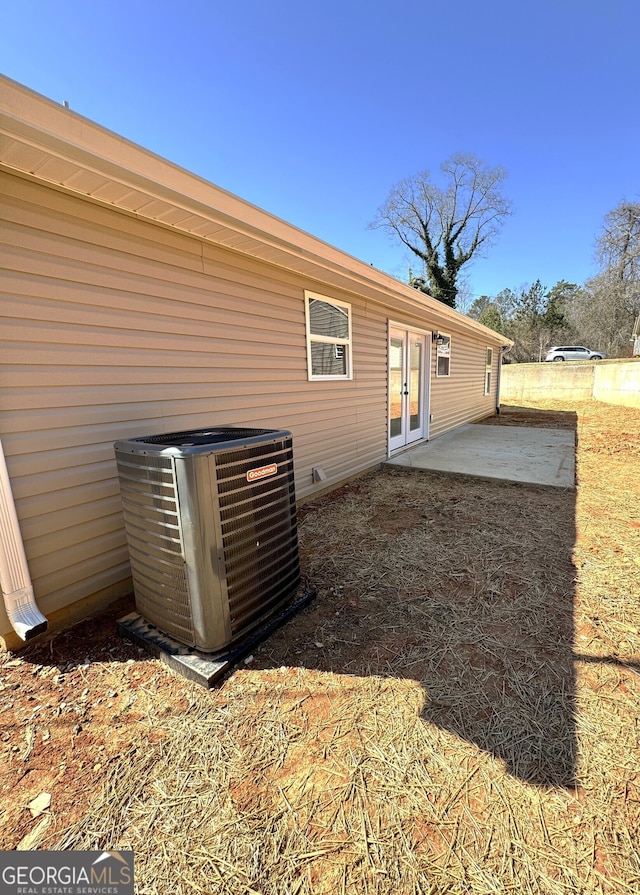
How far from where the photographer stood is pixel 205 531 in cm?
167

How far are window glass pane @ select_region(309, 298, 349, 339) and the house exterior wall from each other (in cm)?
65

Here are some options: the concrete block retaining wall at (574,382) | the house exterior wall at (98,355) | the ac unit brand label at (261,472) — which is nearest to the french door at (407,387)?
the house exterior wall at (98,355)

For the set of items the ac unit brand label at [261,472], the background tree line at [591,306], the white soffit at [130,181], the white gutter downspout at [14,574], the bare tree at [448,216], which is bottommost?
the white gutter downspout at [14,574]

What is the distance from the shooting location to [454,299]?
69.7 ft

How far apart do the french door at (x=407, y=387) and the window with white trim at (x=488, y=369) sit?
5269 mm

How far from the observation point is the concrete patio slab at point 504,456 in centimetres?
497

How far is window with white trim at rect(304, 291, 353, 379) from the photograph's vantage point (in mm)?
4164

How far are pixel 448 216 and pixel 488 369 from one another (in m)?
13.9

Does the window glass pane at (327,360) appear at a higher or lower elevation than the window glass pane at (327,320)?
lower

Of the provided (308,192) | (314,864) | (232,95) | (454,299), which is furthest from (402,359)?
(454,299)

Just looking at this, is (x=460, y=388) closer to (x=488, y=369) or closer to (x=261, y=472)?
(x=488, y=369)

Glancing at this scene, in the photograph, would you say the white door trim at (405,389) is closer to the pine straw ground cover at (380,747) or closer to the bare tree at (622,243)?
the pine straw ground cover at (380,747)

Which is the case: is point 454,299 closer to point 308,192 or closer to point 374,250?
point 374,250

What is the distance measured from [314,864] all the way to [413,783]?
41 centimetres
